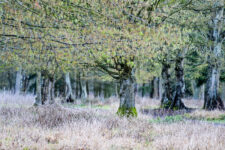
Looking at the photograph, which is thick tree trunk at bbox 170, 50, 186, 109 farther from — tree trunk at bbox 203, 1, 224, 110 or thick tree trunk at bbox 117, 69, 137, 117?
thick tree trunk at bbox 117, 69, 137, 117

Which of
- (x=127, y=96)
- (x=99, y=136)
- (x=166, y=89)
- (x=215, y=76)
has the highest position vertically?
(x=215, y=76)

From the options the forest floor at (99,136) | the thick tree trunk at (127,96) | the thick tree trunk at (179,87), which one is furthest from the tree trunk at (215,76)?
the forest floor at (99,136)

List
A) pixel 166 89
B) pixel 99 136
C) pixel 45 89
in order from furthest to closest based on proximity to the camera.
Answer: pixel 166 89, pixel 45 89, pixel 99 136

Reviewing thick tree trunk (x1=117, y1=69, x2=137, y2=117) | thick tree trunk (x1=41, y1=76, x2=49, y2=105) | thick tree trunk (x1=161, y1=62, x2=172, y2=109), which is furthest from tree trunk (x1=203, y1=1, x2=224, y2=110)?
thick tree trunk (x1=41, y1=76, x2=49, y2=105)

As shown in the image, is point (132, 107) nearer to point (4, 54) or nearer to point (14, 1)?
point (4, 54)

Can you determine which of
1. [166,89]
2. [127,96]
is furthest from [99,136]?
[166,89]

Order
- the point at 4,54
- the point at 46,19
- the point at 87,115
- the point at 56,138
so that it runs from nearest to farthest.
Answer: the point at 56,138 → the point at 46,19 → the point at 4,54 → the point at 87,115

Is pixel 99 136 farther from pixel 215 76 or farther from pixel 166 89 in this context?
pixel 215 76

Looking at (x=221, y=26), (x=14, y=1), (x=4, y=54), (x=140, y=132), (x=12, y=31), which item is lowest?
(x=140, y=132)

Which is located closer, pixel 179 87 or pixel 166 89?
pixel 179 87

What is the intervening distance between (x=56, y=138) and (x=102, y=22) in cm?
341

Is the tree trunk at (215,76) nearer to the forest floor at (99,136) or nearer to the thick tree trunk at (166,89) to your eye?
the thick tree trunk at (166,89)

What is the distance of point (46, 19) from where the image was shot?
6000 mm

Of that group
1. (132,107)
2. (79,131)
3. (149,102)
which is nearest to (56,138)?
(79,131)
